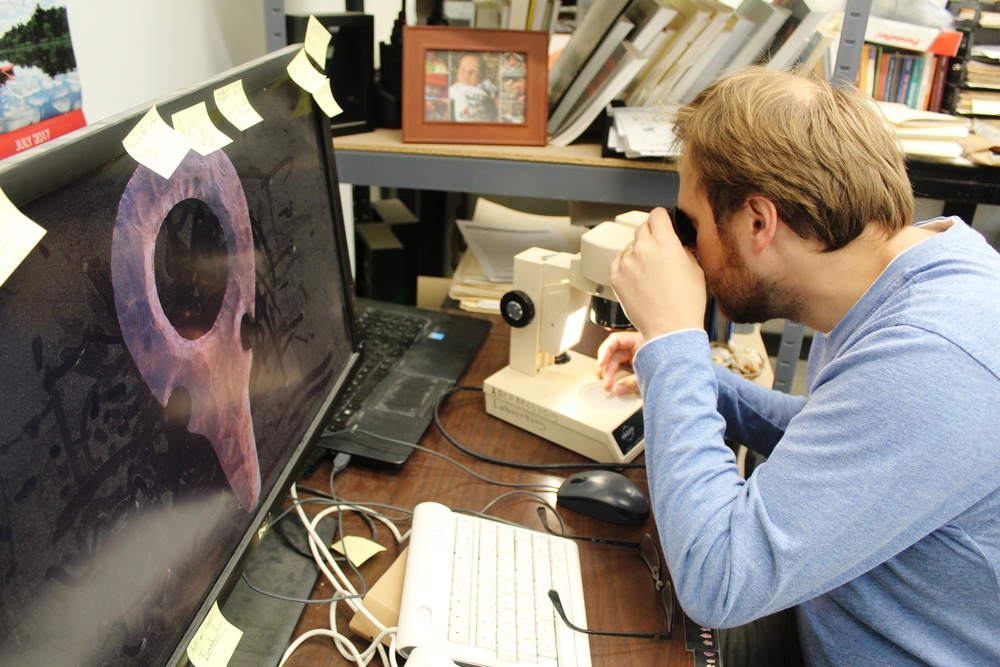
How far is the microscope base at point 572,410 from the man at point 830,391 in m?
0.21

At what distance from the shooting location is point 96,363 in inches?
18.1

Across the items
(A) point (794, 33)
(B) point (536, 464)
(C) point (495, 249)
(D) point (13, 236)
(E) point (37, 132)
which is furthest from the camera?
(C) point (495, 249)

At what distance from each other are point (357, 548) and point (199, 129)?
503mm

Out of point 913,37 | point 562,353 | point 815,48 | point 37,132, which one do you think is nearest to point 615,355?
point 562,353

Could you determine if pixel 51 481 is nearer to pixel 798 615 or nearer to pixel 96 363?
pixel 96 363

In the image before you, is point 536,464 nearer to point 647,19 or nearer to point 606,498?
point 606,498

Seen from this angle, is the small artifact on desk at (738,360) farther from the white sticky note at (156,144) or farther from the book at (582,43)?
the white sticky note at (156,144)

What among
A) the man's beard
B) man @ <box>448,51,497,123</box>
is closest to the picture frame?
man @ <box>448,51,497,123</box>

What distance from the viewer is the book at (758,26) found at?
4.17ft

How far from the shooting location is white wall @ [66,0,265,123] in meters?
Result: 1.00

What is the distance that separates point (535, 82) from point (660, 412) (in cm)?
75

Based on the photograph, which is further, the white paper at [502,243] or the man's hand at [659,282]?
the white paper at [502,243]

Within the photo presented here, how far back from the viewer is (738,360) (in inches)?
52.7

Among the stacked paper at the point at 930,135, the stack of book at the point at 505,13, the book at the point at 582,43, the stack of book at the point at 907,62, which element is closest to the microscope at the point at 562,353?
the book at the point at 582,43
